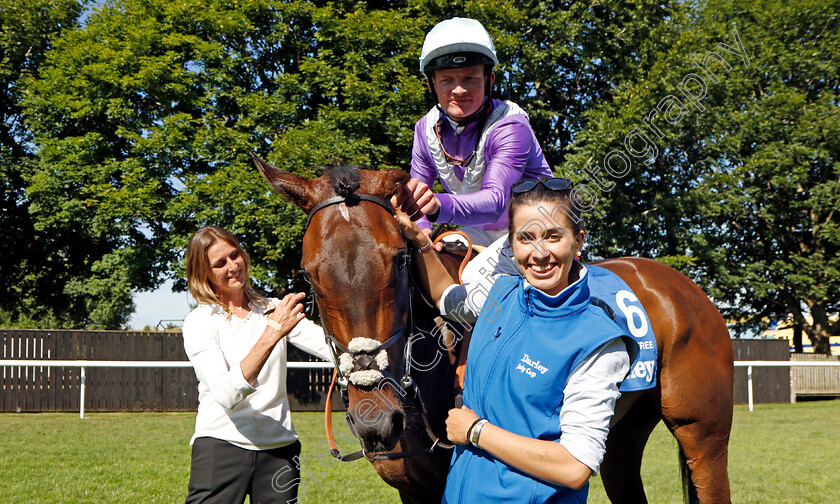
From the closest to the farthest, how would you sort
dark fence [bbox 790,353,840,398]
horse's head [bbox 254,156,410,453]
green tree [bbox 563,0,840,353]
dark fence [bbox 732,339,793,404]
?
horse's head [bbox 254,156,410,453] → green tree [bbox 563,0,840,353] → dark fence [bbox 732,339,793,404] → dark fence [bbox 790,353,840,398]

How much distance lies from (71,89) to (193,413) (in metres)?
9.42

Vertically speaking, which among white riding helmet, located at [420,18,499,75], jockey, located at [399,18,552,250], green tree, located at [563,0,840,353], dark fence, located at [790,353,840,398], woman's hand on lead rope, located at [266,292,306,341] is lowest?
dark fence, located at [790,353,840,398]

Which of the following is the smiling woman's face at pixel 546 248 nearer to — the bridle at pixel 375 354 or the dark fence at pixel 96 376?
the bridle at pixel 375 354

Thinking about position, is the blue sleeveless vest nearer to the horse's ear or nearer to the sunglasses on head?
the sunglasses on head

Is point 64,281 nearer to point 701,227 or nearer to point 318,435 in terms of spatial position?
point 318,435

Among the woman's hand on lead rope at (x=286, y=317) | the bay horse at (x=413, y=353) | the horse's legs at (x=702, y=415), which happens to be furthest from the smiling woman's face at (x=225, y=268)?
the horse's legs at (x=702, y=415)

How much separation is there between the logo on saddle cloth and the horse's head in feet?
3.35

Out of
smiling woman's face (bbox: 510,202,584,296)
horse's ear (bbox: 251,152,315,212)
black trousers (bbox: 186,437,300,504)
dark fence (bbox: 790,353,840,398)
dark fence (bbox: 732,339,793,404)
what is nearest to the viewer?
smiling woman's face (bbox: 510,202,584,296)

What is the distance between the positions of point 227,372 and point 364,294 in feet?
3.00

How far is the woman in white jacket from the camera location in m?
2.71

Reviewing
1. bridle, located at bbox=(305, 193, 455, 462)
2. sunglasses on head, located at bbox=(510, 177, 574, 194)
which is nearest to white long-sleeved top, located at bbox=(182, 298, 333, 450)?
bridle, located at bbox=(305, 193, 455, 462)

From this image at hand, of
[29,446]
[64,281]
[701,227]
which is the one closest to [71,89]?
[64,281]

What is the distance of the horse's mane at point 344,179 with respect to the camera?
242cm

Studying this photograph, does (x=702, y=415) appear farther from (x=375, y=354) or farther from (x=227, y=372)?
(x=227, y=372)
